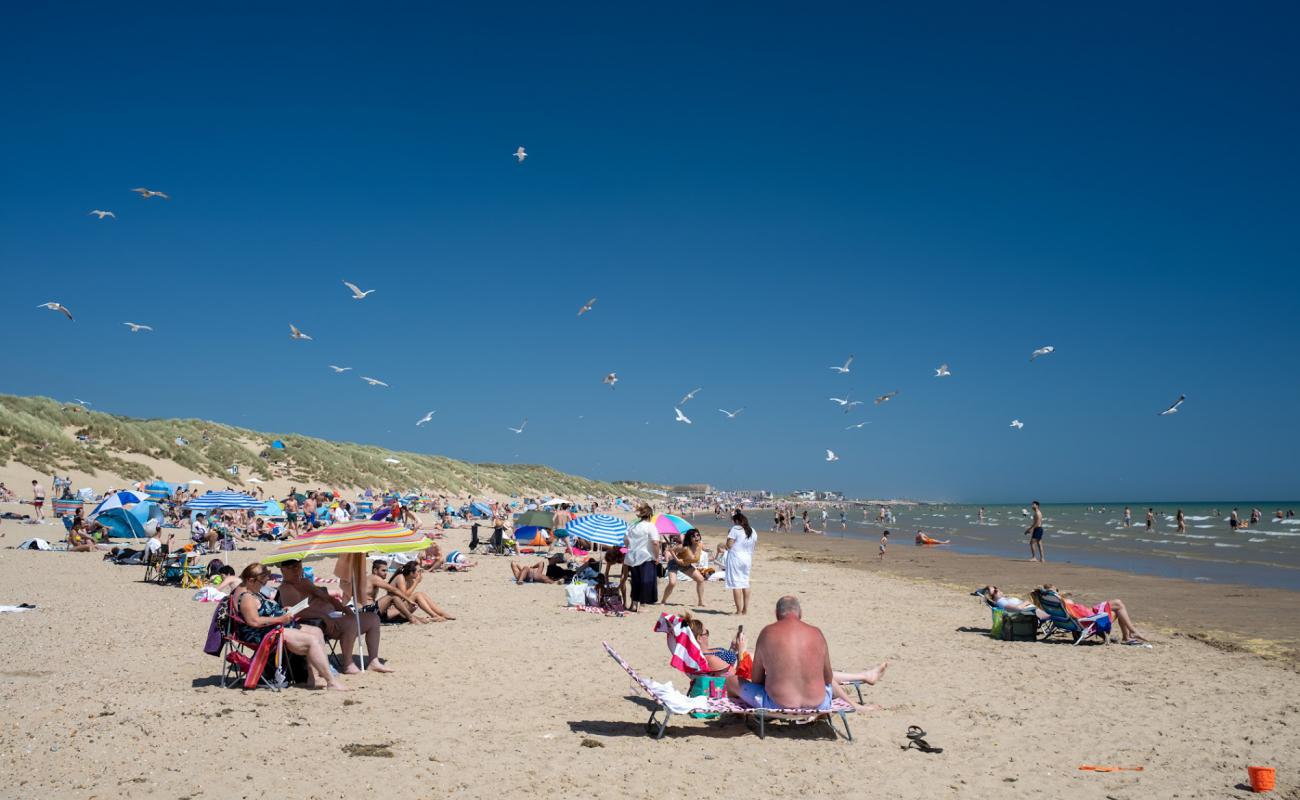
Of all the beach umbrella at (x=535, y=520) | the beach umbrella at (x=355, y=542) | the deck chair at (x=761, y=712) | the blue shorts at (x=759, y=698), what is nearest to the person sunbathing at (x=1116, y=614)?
the deck chair at (x=761, y=712)

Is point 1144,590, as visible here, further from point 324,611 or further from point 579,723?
point 324,611

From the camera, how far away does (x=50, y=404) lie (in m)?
39.4

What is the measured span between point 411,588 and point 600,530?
5.92m

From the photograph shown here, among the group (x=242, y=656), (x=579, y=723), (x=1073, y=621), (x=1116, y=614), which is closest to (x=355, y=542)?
(x=242, y=656)

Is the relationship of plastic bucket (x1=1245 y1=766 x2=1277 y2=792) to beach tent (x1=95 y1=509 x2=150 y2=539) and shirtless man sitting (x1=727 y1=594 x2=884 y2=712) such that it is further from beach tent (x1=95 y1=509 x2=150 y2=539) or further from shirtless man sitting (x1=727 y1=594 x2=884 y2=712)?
beach tent (x1=95 y1=509 x2=150 y2=539)

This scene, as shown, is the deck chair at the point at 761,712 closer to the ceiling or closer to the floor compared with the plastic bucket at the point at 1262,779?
closer to the ceiling

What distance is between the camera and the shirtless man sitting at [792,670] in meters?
5.97

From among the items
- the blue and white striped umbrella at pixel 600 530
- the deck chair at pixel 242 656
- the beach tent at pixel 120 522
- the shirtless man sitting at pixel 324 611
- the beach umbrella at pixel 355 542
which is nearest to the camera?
the deck chair at pixel 242 656

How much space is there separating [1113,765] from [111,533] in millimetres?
21276

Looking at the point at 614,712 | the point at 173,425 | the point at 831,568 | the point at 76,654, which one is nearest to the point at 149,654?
the point at 76,654

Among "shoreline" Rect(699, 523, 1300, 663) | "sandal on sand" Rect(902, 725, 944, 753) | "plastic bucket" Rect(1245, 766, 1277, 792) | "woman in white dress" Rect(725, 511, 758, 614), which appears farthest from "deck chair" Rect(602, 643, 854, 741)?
"shoreline" Rect(699, 523, 1300, 663)

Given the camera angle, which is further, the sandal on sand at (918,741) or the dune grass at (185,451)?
the dune grass at (185,451)

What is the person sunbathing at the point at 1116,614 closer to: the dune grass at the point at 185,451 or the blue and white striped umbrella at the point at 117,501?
the blue and white striped umbrella at the point at 117,501

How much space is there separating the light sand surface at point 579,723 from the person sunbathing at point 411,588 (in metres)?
0.47
